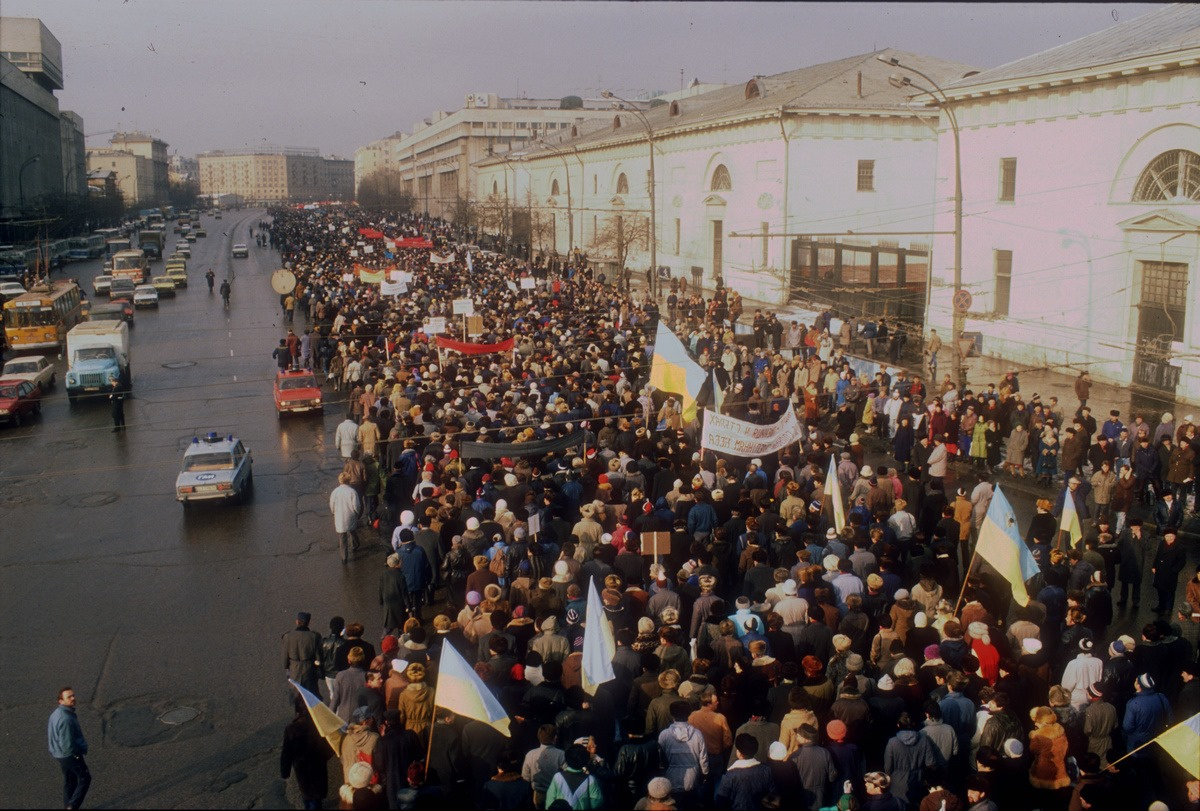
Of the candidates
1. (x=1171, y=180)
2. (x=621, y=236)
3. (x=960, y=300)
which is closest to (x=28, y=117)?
(x=621, y=236)

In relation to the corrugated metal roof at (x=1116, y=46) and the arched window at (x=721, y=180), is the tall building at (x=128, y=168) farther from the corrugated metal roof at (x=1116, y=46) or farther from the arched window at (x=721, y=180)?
the corrugated metal roof at (x=1116, y=46)

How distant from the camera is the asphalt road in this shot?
30.7 feet

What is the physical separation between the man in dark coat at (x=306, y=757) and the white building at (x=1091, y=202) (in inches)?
876

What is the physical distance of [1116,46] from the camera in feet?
90.7

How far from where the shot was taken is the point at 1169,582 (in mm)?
12469

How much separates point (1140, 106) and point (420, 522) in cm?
2200

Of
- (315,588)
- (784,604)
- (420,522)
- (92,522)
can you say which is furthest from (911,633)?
(92,522)

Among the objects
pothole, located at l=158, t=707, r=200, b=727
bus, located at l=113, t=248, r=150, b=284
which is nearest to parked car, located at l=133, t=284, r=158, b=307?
bus, located at l=113, t=248, r=150, b=284

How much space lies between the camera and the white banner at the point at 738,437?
14.9 meters

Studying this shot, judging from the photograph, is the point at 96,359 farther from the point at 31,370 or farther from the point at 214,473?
the point at 214,473

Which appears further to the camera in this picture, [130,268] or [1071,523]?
[130,268]

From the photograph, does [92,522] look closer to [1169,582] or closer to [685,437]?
[685,437]

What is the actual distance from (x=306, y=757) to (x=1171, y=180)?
25.0 m

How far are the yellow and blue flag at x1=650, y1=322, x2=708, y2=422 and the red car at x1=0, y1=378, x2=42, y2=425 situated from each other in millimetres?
16586
